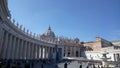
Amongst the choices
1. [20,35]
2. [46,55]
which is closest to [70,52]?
[46,55]

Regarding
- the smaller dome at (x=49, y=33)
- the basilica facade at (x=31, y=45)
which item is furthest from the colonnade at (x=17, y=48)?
the smaller dome at (x=49, y=33)

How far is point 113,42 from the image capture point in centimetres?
10081

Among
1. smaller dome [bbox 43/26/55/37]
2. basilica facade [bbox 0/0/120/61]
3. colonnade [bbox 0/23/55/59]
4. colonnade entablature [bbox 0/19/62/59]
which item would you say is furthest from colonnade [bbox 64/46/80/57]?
colonnade [bbox 0/23/55/59]

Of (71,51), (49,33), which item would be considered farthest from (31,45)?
(49,33)

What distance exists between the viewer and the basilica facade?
102ft

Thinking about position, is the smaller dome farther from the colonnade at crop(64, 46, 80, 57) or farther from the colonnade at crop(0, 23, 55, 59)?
the colonnade at crop(0, 23, 55, 59)

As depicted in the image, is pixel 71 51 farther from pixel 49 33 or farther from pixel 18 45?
pixel 18 45

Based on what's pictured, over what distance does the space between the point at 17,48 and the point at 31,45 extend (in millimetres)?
12869

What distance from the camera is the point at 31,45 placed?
52500 millimetres

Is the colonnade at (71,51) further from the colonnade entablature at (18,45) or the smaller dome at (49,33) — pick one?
the colonnade entablature at (18,45)

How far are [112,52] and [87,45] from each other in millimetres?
24770

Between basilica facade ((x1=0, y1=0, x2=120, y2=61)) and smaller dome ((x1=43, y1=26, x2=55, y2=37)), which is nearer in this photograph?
basilica facade ((x1=0, y1=0, x2=120, y2=61))

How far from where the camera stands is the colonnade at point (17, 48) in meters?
31.9

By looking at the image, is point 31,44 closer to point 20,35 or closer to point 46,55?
point 20,35
